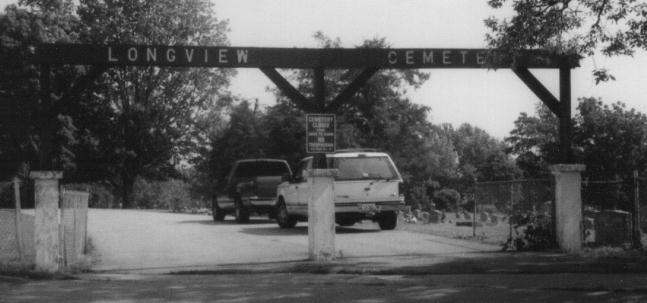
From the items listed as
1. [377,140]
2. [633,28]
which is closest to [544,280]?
[633,28]

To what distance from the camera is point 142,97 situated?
54.0 metres

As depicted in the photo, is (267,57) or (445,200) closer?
(267,57)

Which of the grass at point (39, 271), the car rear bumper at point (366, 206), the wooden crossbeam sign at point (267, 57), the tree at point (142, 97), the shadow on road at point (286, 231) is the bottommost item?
the grass at point (39, 271)

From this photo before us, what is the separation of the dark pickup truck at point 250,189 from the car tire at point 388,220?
12.7 feet

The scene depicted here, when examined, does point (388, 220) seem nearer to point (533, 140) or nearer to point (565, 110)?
point (565, 110)

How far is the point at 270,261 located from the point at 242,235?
6572mm

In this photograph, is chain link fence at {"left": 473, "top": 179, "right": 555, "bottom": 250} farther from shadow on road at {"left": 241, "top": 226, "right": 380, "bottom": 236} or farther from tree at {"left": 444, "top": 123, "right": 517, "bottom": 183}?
tree at {"left": 444, "top": 123, "right": 517, "bottom": 183}

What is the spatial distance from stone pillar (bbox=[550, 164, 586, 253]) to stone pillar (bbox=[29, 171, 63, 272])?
8.42 m

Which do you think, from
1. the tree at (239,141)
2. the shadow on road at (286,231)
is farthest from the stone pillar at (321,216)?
the tree at (239,141)

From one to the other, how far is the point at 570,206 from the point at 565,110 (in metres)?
1.71

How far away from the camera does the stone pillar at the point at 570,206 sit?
1444 centimetres

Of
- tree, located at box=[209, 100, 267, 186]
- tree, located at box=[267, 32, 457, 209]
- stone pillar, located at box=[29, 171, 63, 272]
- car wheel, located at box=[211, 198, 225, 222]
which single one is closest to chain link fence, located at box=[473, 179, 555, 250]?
stone pillar, located at box=[29, 171, 63, 272]

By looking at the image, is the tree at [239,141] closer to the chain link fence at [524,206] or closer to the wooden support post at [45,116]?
the chain link fence at [524,206]

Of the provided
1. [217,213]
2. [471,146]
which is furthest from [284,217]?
[471,146]
